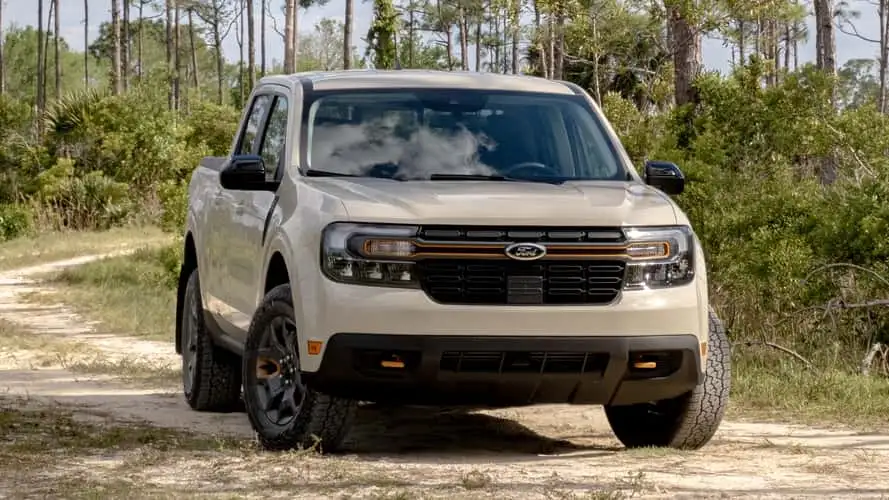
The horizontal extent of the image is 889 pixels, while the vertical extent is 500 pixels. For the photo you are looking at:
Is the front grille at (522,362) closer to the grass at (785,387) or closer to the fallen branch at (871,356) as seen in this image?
the grass at (785,387)

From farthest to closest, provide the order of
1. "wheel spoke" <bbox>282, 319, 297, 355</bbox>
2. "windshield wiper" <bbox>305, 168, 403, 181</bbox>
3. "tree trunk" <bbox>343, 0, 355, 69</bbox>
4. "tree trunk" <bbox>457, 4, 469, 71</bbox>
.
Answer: "tree trunk" <bbox>457, 4, 469, 71</bbox> → "tree trunk" <bbox>343, 0, 355, 69</bbox> → "windshield wiper" <bbox>305, 168, 403, 181</bbox> → "wheel spoke" <bbox>282, 319, 297, 355</bbox>

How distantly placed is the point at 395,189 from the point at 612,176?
4.45ft

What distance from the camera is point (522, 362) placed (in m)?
6.71

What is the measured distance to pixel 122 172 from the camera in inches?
1403

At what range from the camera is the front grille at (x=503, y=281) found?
21.8 ft

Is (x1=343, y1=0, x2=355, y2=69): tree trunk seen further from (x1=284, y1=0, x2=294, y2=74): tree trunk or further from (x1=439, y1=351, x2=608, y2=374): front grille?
(x1=439, y1=351, x2=608, y2=374): front grille

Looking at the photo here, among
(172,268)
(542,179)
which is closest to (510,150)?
(542,179)

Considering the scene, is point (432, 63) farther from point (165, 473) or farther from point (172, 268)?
point (165, 473)

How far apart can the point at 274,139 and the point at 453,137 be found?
1.06 metres

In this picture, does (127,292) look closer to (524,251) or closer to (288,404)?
(288,404)

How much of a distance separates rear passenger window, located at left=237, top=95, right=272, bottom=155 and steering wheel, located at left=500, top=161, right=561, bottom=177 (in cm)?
163

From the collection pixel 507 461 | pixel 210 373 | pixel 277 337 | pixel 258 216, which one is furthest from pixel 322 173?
pixel 210 373

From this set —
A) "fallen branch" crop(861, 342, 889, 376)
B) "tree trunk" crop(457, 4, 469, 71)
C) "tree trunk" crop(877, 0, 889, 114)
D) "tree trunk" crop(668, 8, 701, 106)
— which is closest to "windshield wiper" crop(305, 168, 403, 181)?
"fallen branch" crop(861, 342, 889, 376)

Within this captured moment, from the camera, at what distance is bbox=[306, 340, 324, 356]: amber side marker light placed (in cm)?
→ 671
